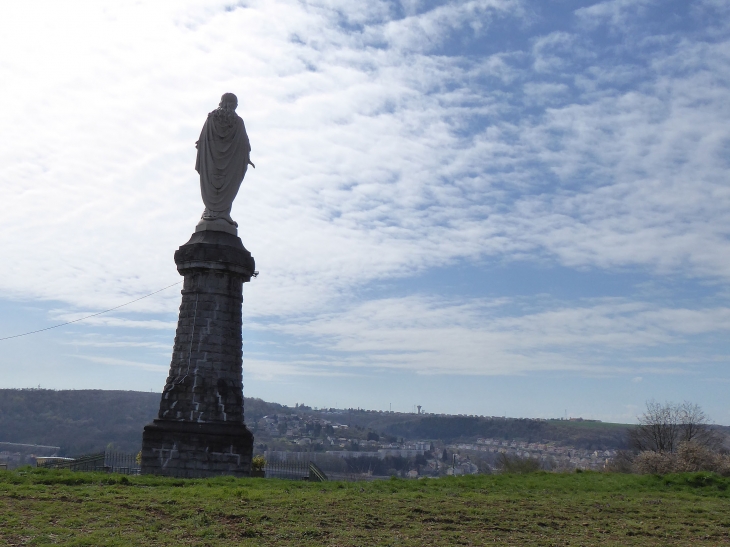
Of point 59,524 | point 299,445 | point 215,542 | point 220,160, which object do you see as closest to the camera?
point 215,542

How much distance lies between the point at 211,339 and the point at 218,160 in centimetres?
524

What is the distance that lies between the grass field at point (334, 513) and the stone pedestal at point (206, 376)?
2160 mm

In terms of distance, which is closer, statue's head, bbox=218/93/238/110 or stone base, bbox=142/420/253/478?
stone base, bbox=142/420/253/478

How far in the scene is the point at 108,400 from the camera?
A: 91.8 metres

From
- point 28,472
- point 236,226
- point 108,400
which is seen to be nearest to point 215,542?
point 28,472

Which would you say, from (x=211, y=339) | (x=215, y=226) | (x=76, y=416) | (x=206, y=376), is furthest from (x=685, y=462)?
(x=76, y=416)

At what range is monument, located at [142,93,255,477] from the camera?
18156 mm

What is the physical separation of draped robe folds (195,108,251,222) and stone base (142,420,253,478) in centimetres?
606

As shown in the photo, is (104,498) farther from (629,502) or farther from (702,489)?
(702,489)

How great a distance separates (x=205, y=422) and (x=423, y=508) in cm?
793

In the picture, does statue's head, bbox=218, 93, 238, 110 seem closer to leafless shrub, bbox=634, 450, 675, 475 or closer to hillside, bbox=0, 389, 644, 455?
leafless shrub, bbox=634, 450, 675, 475

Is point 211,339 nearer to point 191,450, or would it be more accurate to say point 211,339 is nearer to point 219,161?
point 191,450

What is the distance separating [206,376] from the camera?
18703mm

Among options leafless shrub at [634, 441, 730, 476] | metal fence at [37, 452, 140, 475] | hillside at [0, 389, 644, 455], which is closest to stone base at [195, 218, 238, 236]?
metal fence at [37, 452, 140, 475]
